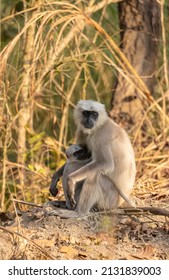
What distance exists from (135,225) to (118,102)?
3.45 m

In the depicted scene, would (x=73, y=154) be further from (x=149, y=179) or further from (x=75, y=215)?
(x=149, y=179)

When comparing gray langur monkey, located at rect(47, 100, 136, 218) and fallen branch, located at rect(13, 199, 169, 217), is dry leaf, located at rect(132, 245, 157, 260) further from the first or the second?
gray langur monkey, located at rect(47, 100, 136, 218)

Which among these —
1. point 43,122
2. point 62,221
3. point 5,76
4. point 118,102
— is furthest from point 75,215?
point 43,122

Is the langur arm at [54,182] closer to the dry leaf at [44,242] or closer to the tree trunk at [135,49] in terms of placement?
the dry leaf at [44,242]

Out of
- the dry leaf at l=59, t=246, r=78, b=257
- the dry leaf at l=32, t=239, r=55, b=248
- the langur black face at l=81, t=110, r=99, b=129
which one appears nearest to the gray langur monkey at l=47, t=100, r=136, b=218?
the langur black face at l=81, t=110, r=99, b=129

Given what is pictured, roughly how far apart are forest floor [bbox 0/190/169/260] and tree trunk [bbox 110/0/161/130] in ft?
10.0

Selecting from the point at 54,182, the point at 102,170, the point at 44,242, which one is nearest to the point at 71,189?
the point at 102,170

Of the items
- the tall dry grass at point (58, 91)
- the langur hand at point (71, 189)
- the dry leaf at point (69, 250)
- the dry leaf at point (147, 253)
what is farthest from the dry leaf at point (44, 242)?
the tall dry grass at point (58, 91)

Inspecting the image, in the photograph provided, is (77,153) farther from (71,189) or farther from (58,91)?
(58,91)

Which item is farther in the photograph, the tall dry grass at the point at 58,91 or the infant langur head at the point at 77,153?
the tall dry grass at the point at 58,91

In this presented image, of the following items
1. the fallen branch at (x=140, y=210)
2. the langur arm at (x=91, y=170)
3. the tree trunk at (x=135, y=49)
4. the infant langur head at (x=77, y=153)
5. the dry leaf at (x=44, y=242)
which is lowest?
the dry leaf at (x=44, y=242)

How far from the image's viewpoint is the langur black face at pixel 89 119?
641 centimetres
